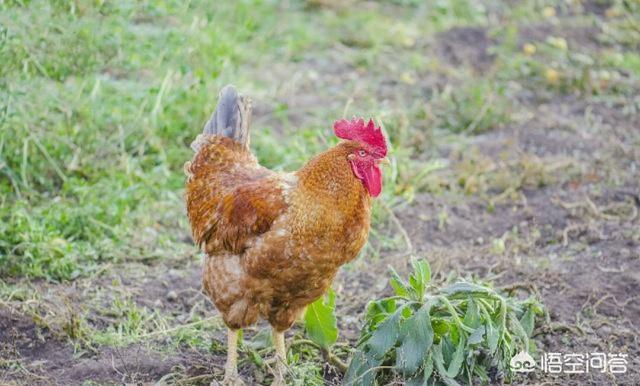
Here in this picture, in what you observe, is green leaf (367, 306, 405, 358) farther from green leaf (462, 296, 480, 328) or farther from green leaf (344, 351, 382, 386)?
green leaf (462, 296, 480, 328)

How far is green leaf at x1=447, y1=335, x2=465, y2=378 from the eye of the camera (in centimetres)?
425

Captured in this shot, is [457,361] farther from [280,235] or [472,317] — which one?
[280,235]

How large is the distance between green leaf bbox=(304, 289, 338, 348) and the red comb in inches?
34.9

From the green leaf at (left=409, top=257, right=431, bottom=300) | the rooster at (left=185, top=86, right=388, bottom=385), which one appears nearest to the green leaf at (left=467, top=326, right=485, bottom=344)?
the green leaf at (left=409, top=257, right=431, bottom=300)

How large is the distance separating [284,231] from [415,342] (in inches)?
30.1

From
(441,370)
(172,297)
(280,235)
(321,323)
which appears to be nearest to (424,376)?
(441,370)

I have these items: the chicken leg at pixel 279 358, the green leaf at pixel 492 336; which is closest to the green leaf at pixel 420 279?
the green leaf at pixel 492 336

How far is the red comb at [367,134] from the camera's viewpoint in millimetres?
4324

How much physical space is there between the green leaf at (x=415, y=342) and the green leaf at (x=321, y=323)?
0.61 metres

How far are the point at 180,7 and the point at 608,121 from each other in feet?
13.0

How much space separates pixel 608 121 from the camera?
846 centimetres

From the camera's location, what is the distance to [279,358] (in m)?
4.66

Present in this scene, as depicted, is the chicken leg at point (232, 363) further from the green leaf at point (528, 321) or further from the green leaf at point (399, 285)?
the green leaf at point (528, 321)

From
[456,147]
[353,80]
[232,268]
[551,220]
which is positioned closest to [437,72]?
[353,80]
